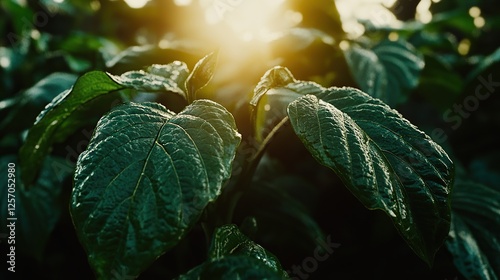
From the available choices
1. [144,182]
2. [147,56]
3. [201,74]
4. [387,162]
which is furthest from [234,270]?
[147,56]

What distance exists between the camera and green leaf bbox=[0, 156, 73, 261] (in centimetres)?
109

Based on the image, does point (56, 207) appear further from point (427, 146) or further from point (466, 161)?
point (466, 161)

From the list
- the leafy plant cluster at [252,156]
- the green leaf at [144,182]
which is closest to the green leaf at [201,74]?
the leafy plant cluster at [252,156]

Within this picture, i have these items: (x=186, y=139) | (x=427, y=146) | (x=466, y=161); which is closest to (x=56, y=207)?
(x=186, y=139)

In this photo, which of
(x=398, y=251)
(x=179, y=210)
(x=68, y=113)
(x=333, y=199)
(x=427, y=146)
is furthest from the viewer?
(x=333, y=199)

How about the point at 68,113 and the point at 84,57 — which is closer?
the point at 68,113

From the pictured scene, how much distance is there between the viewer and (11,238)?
3.67 feet

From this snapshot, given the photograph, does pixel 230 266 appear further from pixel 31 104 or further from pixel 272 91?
pixel 31 104

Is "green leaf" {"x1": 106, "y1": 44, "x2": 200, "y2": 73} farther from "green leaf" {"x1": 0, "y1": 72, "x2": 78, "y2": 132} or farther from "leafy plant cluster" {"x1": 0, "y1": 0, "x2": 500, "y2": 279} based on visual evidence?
"green leaf" {"x1": 0, "y1": 72, "x2": 78, "y2": 132}

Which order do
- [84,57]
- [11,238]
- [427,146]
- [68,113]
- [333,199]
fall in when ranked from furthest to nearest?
[84,57] < [333,199] < [11,238] < [68,113] < [427,146]

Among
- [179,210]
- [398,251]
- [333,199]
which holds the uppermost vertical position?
[179,210]

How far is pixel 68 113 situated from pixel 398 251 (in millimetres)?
929

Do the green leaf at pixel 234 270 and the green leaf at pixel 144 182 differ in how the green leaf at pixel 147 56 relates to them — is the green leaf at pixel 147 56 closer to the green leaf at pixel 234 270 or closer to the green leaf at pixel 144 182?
the green leaf at pixel 144 182

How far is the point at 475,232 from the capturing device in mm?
892
